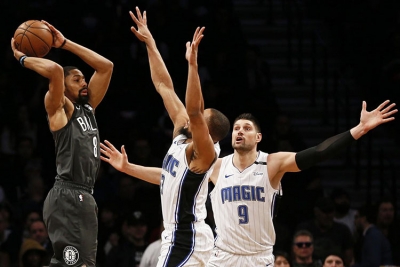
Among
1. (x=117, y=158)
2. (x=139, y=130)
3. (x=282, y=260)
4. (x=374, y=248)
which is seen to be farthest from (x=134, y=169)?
(x=139, y=130)

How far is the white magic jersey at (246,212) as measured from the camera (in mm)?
8656

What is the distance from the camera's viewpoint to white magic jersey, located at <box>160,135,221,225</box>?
7.52m

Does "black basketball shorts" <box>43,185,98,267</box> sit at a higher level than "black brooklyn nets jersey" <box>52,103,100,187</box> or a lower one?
lower

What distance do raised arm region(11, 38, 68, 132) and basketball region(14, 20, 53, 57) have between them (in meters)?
0.10

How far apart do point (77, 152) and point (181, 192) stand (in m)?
0.95

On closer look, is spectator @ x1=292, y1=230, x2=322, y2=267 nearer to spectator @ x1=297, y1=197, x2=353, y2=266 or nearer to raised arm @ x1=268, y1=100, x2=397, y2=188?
spectator @ x1=297, y1=197, x2=353, y2=266

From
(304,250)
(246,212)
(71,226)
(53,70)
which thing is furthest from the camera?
(304,250)

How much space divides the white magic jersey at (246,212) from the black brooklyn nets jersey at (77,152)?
1508 millimetres

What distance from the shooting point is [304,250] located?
10758 mm

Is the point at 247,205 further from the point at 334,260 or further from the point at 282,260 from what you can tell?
the point at 334,260

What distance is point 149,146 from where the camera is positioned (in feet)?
42.9

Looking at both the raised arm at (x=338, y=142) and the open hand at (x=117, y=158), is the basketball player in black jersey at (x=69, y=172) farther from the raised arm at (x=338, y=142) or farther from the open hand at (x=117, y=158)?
the raised arm at (x=338, y=142)

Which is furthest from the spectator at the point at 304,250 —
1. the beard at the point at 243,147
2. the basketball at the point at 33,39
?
the basketball at the point at 33,39

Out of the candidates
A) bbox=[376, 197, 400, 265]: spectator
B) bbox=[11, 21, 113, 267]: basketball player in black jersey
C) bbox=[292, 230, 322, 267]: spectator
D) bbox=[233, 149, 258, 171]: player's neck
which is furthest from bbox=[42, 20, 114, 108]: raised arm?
bbox=[376, 197, 400, 265]: spectator
